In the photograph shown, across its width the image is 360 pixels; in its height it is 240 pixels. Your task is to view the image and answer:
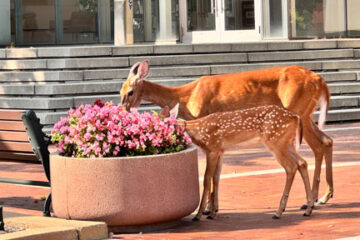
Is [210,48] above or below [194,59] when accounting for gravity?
above

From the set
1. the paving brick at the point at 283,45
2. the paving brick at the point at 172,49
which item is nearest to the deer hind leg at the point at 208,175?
the paving brick at the point at 172,49

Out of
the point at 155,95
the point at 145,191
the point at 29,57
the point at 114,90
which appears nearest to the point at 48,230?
the point at 145,191

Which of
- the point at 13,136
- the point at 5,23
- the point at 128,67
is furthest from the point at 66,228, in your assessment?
the point at 5,23

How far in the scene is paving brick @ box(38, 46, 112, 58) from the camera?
18.3 meters

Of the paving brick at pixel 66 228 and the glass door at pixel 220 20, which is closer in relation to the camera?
the paving brick at pixel 66 228

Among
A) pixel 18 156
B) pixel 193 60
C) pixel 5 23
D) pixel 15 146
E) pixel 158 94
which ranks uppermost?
pixel 5 23

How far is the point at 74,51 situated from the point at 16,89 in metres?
1.39

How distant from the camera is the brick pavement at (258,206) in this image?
7.93m

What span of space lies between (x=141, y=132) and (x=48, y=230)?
1330 mm

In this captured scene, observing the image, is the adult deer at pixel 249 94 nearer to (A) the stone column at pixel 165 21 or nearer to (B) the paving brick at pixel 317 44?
(B) the paving brick at pixel 317 44

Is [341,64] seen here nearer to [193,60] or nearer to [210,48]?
[210,48]

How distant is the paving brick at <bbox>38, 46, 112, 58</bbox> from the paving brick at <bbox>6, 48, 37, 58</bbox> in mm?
172

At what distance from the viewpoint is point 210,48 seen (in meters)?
19.8

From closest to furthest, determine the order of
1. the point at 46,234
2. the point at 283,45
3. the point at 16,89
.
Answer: the point at 46,234
the point at 16,89
the point at 283,45
